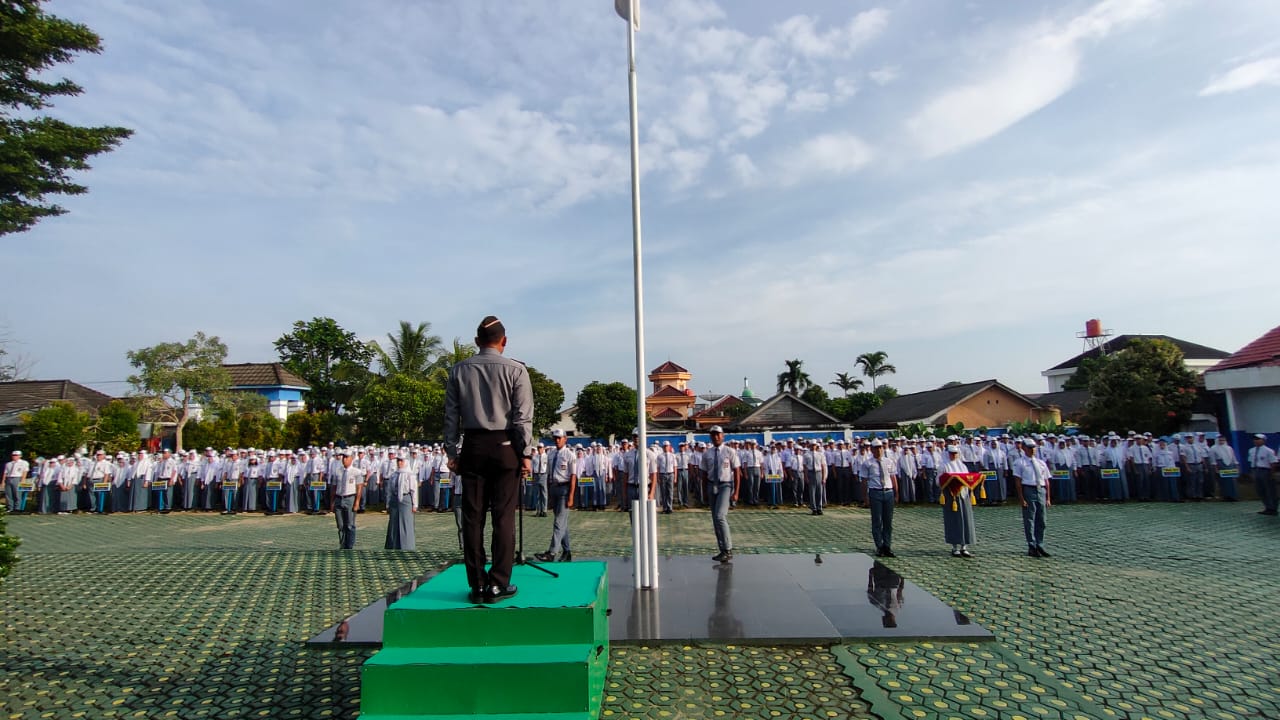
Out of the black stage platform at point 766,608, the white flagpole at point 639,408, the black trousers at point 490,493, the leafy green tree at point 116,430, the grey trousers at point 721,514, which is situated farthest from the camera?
the leafy green tree at point 116,430

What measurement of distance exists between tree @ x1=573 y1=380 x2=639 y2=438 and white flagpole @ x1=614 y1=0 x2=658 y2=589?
124 feet

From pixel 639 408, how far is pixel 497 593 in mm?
3173

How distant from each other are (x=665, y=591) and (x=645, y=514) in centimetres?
88

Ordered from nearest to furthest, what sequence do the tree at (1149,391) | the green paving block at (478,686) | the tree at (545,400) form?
1. the green paving block at (478,686)
2. the tree at (1149,391)
3. the tree at (545,400)

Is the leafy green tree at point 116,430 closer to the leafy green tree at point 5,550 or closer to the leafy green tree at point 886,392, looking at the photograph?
the leafy green tree at point 5,550

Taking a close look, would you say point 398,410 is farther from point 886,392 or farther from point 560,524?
point 886,392

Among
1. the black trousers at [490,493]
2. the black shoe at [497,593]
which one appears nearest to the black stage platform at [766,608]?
the black shoe at [497,593]

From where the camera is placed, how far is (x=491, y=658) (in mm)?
3475

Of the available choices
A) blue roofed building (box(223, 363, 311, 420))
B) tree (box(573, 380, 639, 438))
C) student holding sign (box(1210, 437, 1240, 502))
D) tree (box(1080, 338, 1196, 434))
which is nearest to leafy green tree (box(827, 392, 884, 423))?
tree (box(573, 380, 639, 438))

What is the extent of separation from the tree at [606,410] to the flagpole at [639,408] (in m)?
37.7

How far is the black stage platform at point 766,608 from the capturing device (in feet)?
17.7

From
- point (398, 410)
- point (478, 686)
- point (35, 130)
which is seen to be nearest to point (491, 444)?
point (478, 686)

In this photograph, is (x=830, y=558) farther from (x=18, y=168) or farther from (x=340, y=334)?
(x=340, y=334)

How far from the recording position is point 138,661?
509 centimetres
